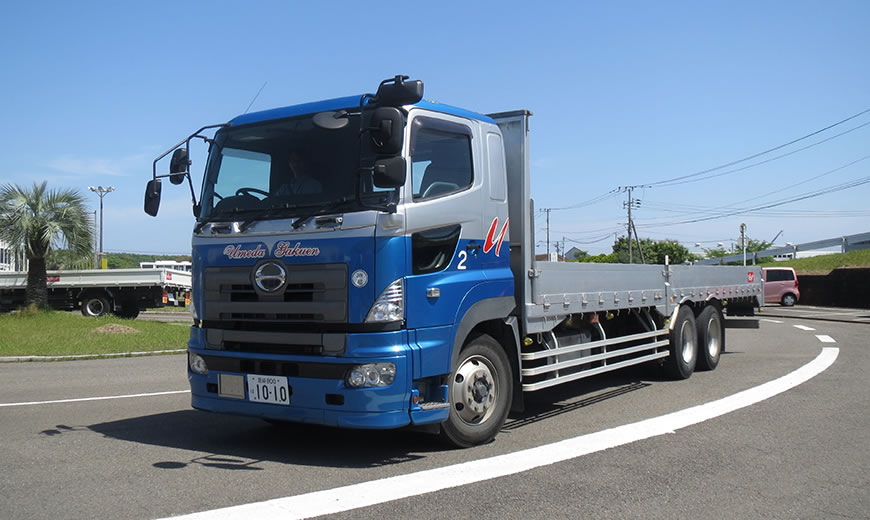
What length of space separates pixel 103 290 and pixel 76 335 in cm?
908

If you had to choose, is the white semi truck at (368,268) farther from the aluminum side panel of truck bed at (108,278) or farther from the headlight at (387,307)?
the aluminum side panel of truck bed at (108,278)

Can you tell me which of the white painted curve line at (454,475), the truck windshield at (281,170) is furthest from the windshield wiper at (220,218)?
the white painted curve line at (454,475)

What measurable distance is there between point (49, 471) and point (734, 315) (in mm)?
10734

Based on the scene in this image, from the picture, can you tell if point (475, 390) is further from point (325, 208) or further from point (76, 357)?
point (76, 357)

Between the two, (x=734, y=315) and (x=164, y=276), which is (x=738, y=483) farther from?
(x=164, y=276)

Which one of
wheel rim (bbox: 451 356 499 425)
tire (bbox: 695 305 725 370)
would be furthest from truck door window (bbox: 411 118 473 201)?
tire (bbox: 695 305 725 370)

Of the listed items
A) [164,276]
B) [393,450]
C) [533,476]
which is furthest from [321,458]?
[164,276]

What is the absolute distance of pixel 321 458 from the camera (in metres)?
5.85

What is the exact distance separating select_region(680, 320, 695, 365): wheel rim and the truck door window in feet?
17.7

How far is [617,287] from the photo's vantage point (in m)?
8.83

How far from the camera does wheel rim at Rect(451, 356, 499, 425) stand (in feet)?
19.8

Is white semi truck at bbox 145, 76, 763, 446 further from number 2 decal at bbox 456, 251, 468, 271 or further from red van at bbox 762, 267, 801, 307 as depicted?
red van at bbox 762, 267, 801, 307

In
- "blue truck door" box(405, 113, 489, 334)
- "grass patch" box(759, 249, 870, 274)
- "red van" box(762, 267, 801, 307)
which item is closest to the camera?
"blue truck door" box(405, 113, 489, 334)

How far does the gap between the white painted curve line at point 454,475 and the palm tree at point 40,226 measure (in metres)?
17.5
